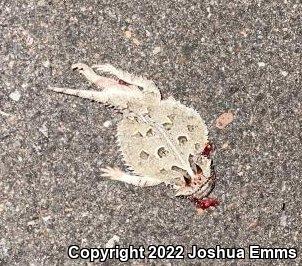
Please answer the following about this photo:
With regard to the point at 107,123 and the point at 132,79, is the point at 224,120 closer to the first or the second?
the point at 132,79

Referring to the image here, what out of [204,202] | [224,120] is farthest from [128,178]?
[224,120]

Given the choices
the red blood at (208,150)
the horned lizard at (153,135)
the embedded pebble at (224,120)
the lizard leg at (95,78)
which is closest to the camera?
the horned lizard at (153,135)

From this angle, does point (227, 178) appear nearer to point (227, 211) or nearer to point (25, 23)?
point (227, 211)

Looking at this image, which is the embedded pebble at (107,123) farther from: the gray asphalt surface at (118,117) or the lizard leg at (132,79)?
the lizard leg at (132,79)

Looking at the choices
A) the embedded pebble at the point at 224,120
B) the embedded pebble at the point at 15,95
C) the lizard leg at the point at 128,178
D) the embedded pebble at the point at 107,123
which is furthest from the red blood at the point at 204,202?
the embedded pebble at the point at 15,95

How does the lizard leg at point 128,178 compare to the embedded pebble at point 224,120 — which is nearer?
the lizard leg at point 128,178
